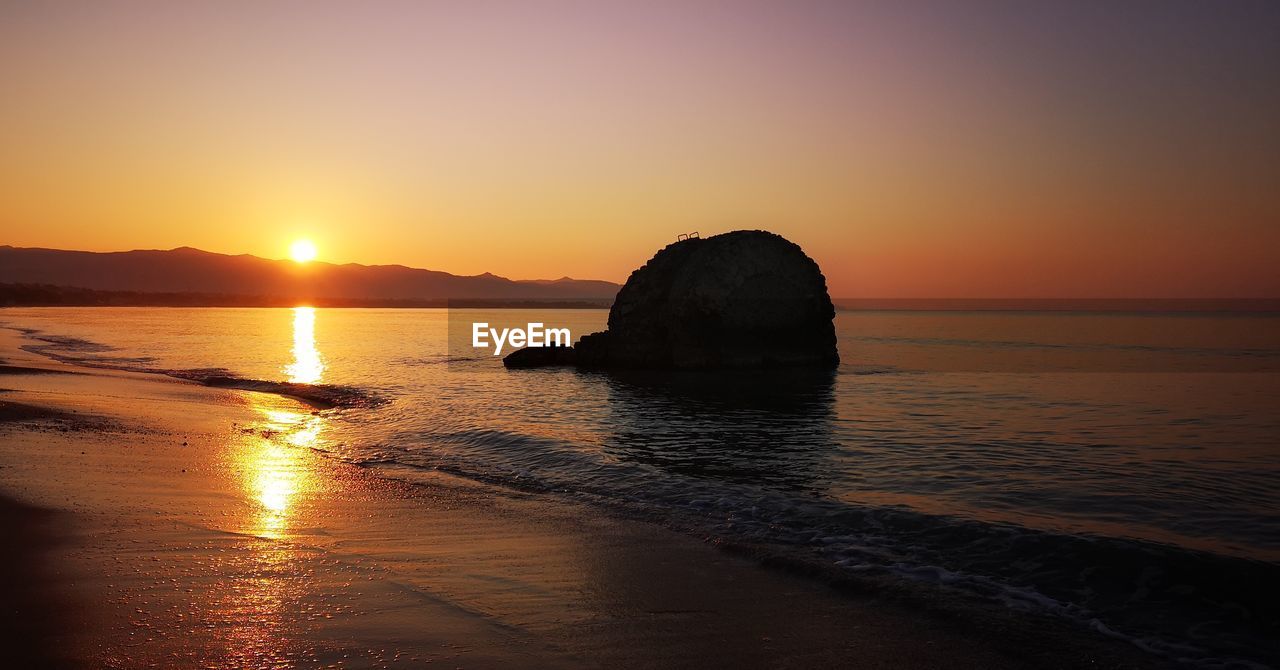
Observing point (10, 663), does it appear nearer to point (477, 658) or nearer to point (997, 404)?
point (477, 658)

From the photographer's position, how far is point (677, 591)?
20.0ft

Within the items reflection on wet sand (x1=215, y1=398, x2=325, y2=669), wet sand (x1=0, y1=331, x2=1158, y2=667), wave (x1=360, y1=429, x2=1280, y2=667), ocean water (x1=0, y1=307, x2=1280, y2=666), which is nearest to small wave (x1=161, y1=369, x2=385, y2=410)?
ocean water (x1=0, y1=307, x2=1280, y2=666)

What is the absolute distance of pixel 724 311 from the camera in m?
31.2

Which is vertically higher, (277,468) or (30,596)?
(30,596)

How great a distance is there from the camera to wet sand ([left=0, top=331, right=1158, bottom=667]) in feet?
15.7

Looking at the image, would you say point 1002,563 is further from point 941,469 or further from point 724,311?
point 724,311

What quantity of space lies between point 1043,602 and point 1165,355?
3806 centimetres

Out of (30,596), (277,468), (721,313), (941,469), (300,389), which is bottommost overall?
(300,389)

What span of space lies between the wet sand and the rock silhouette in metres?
22.0

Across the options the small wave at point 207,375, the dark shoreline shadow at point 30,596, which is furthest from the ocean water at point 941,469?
the dark shoreline shadow at point 30,596

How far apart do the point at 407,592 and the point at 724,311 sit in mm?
26172

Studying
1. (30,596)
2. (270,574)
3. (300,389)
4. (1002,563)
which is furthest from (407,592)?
(300,389)

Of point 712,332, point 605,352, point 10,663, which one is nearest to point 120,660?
point 10,663

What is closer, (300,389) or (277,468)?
(277,468)
